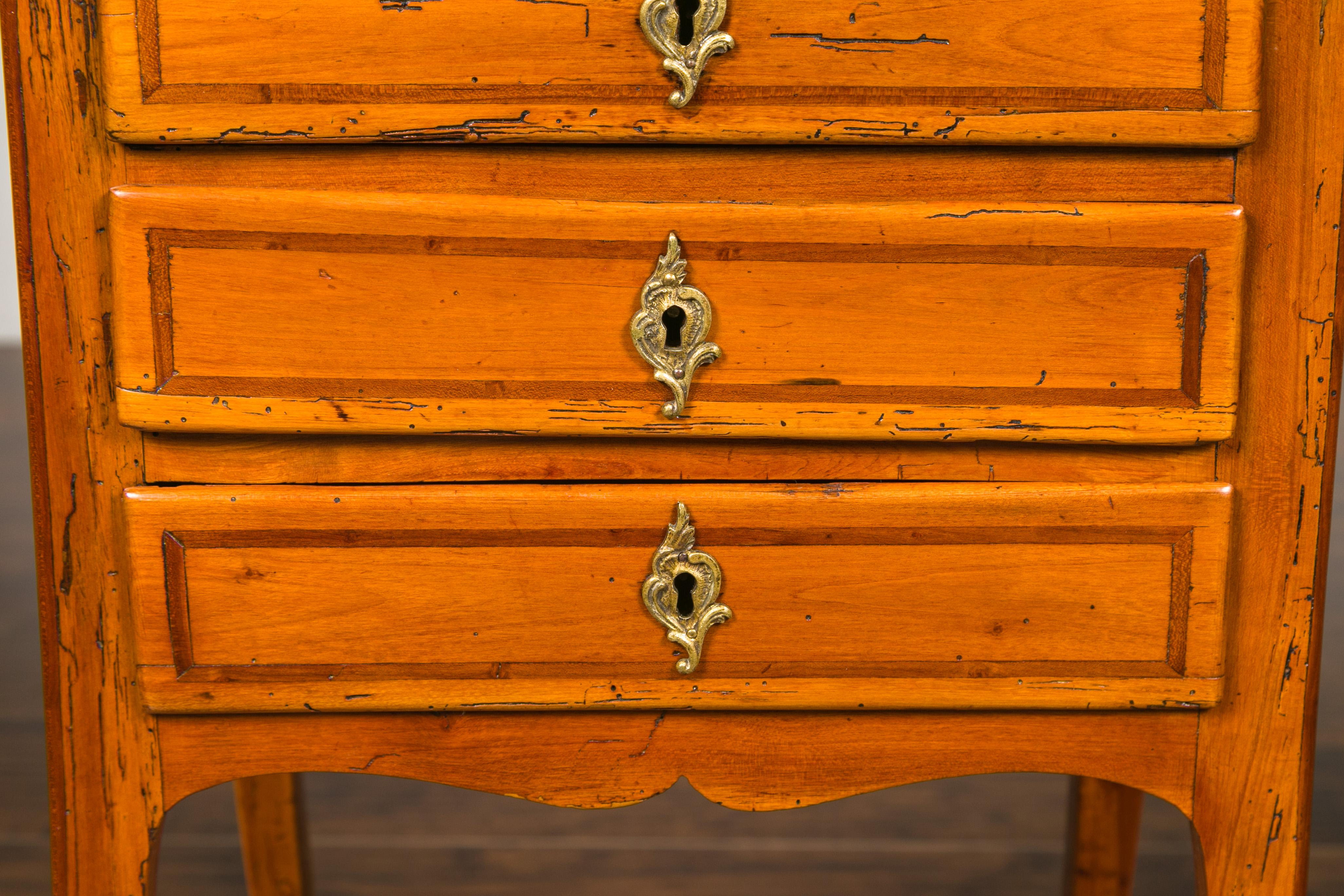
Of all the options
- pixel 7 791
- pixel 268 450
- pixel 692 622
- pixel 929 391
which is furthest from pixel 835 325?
pixel 7 791

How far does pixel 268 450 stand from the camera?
0.54 meters

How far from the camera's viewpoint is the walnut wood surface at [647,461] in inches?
21.5

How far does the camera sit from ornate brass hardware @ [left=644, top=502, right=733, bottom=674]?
1.80 feet

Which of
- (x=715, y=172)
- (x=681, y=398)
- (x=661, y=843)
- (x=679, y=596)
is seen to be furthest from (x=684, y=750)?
(x=661, y=843)

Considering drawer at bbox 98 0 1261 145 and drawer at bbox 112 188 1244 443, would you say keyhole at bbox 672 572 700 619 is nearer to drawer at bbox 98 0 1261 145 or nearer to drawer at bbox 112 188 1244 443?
drawer at bbox 112 188 1244 443

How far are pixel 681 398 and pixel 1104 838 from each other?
0.60 metres

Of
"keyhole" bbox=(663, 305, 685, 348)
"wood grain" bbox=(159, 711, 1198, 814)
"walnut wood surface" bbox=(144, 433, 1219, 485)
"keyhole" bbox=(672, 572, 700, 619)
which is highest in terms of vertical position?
"keyhole" bbox=(663, 305, 685, 348)

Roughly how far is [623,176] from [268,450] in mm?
218

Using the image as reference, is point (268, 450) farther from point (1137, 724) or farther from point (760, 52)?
point (1137, 724)

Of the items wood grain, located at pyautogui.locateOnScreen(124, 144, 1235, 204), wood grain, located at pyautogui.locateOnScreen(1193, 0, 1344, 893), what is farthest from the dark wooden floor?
wood grain, located at pyautogui.locateOnScreen(124, 144, 1235, 204)

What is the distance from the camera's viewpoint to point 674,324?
55 cm

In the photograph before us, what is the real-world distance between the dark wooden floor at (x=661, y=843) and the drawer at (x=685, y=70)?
33.9 inches

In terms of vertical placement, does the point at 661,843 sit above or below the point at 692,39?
below

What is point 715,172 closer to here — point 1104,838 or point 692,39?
point 692,39
